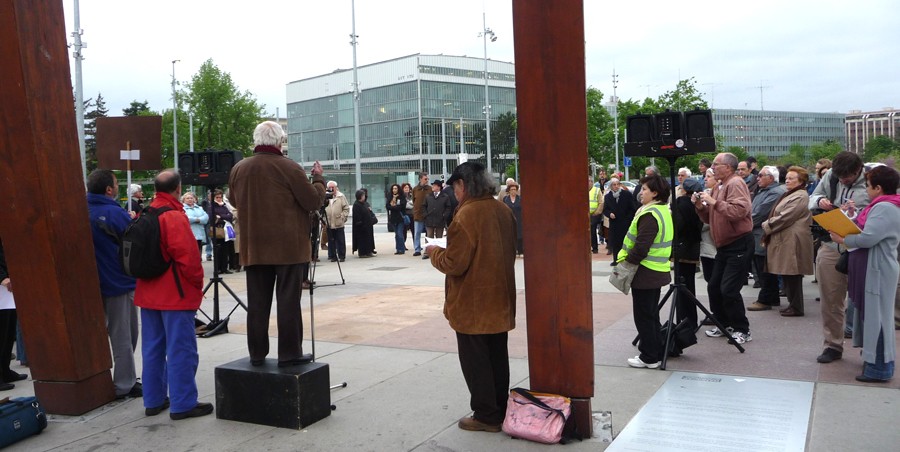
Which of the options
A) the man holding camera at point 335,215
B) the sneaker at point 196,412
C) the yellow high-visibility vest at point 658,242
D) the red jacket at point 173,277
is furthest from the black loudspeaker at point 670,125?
the man holding camera at point 335,215

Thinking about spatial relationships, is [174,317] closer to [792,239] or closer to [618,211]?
[792,239]

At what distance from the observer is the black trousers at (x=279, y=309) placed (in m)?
5.05

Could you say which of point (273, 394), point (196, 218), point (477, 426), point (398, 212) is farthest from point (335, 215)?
point (477, 426)

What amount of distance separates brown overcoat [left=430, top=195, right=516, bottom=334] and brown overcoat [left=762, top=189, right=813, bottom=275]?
4.94 meters

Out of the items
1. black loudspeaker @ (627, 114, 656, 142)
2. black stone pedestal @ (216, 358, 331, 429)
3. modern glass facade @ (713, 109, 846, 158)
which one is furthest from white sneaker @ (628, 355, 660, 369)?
modern glass facade @ (713, 109, 846, 158)

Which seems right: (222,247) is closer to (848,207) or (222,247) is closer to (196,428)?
(196,428)

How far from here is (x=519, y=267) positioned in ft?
46.9

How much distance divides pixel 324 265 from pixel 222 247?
7.84ft

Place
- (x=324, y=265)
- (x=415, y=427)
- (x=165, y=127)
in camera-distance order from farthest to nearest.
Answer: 1. (x=165, y=127)
2. (x=324, y=265)
3. (x=415, y=427)

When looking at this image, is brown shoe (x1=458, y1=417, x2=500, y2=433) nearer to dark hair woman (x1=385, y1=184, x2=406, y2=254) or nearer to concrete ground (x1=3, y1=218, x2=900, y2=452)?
concrete ground (x1=3, y1=218, x2=900, y2=452)

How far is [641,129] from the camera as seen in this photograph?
6.94 m

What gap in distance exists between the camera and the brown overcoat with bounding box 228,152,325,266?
4988mm

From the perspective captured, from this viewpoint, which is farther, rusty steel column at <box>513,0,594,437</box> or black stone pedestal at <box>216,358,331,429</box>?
black stone pedestal at <box>216,358,331,429</box>

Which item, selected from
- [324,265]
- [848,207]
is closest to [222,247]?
[324,265]
